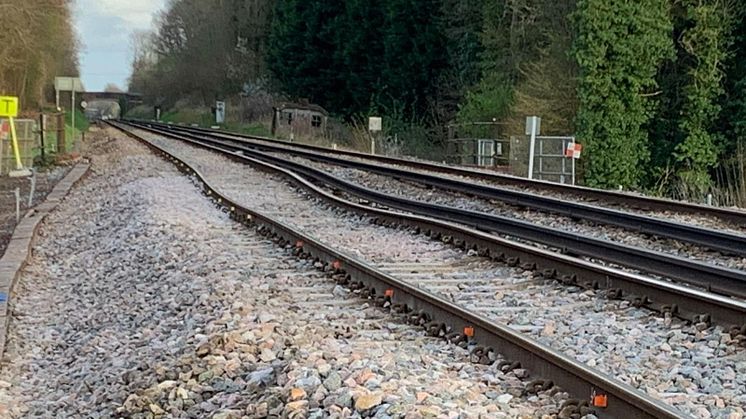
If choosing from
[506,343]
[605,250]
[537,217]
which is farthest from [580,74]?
[506,343]

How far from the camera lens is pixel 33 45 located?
133ft

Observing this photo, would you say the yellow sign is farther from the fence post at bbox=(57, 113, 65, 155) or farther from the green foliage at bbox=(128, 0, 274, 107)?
the green foliage at bbox=(128, 0, 274, 107)

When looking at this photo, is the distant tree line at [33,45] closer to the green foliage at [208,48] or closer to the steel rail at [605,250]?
the green foliage at [208,48]

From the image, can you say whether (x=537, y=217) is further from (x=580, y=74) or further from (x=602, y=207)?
(x=580, y=74)

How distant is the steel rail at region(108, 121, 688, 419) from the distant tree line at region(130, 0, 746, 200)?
20.0m

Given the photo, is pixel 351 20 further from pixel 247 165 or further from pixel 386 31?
pixel 247 165

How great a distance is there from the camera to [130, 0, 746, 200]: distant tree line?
33406mm

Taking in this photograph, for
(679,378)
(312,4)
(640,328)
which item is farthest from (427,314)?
(312,4)

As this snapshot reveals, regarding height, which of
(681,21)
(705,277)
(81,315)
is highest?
(681,21)

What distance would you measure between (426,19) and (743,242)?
40.2m

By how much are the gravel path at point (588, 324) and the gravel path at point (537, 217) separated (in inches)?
86.9

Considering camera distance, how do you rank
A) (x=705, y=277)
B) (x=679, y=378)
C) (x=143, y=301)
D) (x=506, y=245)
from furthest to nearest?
1. (x=506, y=245)
2. (x=143, y=301)
3. (x=705, y=277)
4. (x=679, y=378)

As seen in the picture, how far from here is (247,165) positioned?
951 inches

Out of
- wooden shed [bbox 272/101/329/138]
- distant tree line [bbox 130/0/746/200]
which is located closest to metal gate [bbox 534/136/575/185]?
distant tree line [bbox 130/0/746/200]
